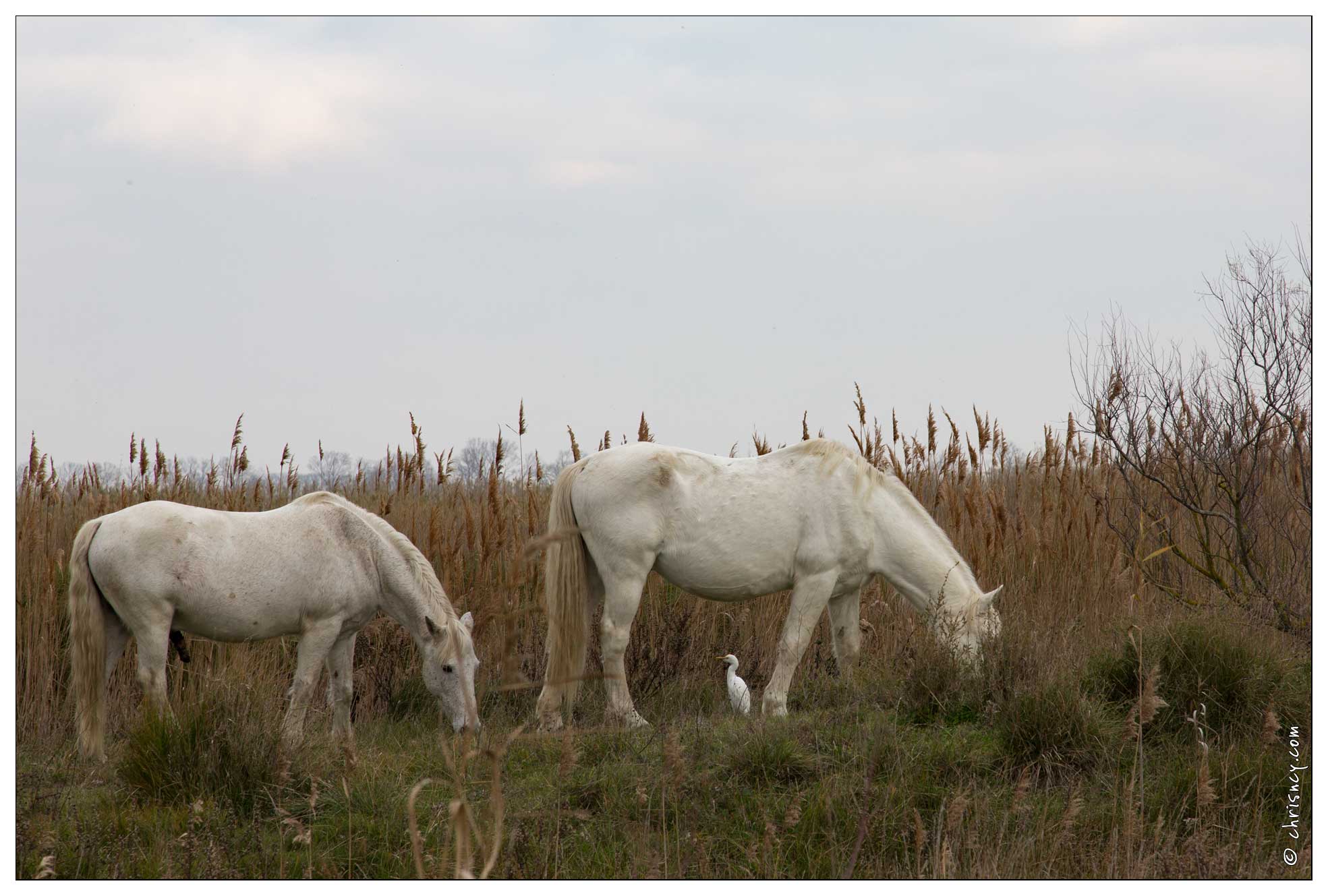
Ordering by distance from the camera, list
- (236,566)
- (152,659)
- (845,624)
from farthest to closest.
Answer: (845,624)
(236,566)
(152,659)

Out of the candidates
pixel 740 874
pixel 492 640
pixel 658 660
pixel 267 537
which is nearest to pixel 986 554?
pixel 658 660

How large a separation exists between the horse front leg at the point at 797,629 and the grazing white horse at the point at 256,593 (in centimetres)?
172

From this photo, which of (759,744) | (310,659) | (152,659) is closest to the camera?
(759,744)

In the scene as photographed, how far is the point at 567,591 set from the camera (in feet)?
20.9

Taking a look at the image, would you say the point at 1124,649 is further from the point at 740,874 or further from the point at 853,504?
the point at 740,874

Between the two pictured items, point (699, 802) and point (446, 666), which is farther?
point (446, 666)

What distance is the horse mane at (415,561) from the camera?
20.2ft

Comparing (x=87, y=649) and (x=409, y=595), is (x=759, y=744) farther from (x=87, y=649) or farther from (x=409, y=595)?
(x=87, y=649)

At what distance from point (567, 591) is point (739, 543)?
108 cm

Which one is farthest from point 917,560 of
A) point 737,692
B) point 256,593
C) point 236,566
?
point 236,566

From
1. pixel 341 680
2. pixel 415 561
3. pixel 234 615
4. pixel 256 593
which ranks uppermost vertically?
pixel 415 561
